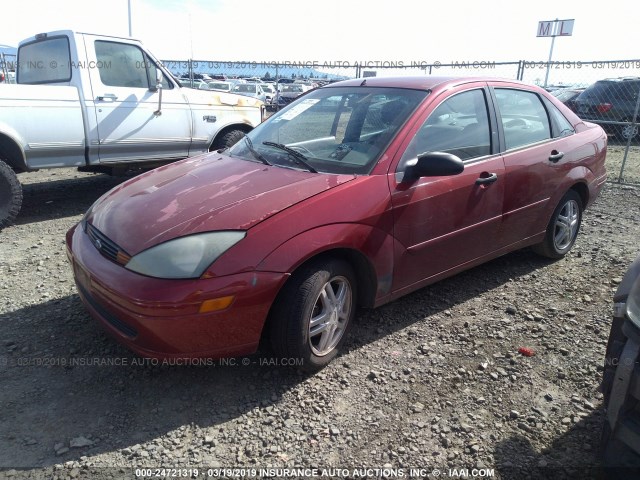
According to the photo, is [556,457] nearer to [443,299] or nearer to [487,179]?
[443,299]

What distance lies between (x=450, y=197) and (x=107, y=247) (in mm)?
2171

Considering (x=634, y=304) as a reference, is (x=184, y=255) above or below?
below

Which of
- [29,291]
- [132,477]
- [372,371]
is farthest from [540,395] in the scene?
[29,291]

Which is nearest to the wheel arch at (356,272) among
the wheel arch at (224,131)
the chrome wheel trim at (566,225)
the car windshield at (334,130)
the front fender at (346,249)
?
the front fender at (346,249)

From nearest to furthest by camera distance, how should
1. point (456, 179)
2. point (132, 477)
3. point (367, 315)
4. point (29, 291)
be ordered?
point (132, 477) < point (456, 179) < point (367, 315) < point (29, 291)

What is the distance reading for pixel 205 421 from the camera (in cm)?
254

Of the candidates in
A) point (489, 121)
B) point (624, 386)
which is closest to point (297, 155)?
point (489, 121)

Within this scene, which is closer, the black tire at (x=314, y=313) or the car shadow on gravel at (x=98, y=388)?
the car shadow on gravel at (x=98, y=388)

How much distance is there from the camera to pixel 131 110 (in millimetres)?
6145

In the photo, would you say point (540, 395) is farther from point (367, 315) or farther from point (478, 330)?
point (367, 315)

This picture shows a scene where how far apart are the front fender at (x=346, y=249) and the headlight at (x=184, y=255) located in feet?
0.76

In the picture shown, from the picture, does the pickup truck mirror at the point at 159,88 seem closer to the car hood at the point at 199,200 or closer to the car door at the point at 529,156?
the car hood at the point at 199,200

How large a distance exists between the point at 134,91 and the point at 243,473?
5370mm

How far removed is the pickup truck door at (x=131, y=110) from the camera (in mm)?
5922
